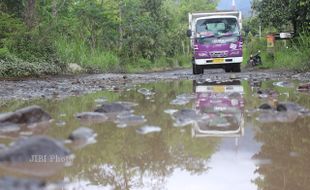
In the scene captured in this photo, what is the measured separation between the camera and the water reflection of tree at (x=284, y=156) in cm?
222

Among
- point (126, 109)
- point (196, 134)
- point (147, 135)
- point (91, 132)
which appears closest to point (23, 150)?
point (91, 132)

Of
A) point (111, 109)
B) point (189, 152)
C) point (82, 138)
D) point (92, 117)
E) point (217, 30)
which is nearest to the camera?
point (189, 152)

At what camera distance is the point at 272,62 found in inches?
650

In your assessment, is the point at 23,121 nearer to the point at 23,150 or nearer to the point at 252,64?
the point at 23,150

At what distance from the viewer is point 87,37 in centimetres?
2300

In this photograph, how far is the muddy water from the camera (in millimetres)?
2275

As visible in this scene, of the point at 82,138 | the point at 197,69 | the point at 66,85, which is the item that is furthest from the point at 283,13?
the point at 82,138

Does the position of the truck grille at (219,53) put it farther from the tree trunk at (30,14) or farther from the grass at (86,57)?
the tree trunk at (30,14)

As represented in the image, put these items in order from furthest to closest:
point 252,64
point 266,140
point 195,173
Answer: point 252,64 < point 266,140 < point 195,173

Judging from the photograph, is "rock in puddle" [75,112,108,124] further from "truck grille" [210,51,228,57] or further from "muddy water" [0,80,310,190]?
"truck grille" [210,51,228,57]

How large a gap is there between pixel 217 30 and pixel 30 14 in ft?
19.4

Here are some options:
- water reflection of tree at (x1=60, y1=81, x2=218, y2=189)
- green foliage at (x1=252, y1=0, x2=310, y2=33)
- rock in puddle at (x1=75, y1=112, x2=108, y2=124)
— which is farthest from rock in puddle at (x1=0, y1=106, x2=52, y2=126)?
green foliage at (x1=252, y1=0, x2=310, y2=33)

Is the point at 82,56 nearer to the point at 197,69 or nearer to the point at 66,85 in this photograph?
the point at 197,69

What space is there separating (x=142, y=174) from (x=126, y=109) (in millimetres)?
2330
